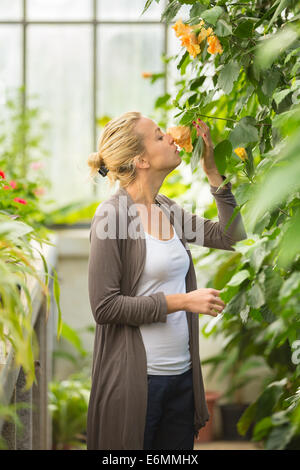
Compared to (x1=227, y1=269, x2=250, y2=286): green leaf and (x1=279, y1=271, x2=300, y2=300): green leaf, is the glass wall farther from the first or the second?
(x1=279, y1=271, x2=300, y2=300): green leaf

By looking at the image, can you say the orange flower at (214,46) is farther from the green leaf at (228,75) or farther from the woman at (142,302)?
the woman at (142,302)

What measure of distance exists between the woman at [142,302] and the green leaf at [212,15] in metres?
0.35

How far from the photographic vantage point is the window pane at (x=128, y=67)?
460 centimetres

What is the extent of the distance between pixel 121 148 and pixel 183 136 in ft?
0.71

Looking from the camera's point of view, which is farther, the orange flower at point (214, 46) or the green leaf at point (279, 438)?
the green leaf at point (279, 438)

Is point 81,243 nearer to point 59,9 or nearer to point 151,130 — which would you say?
point 59,9

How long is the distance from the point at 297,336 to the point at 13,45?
3771 mm

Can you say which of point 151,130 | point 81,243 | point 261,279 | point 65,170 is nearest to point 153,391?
point 261,279

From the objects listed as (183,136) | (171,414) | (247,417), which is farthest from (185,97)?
(247,417)

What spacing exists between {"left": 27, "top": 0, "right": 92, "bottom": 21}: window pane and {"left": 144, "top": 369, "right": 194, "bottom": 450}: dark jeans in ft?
11.5

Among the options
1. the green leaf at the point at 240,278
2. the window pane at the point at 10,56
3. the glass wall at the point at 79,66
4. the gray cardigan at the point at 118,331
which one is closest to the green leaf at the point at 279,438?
the gray cardigan at the point at 118,331

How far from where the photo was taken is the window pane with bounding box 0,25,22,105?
4.53m

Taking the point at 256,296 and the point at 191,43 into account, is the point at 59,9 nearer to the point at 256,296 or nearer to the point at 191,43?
the point at 191,43

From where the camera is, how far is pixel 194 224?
1.77m
